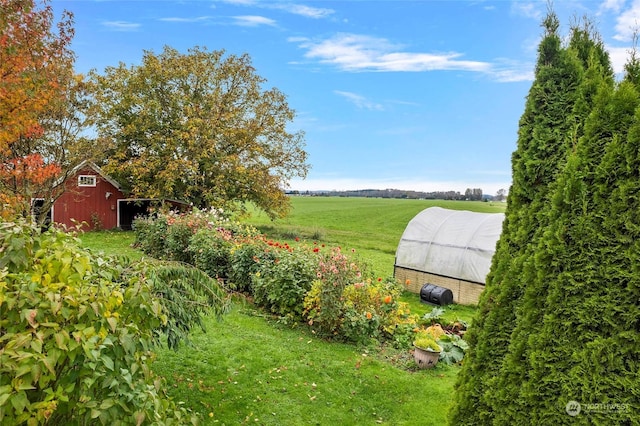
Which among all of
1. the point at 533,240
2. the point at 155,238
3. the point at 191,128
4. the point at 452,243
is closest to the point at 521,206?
the point at 533,240

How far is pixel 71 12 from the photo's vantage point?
12141mm

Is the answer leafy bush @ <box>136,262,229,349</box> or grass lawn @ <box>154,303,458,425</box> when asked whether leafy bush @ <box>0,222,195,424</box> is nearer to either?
leafy bush @ <box>136,262,229,349</box>

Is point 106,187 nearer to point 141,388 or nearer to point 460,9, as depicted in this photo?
point 460,9

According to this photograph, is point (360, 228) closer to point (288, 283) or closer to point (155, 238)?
point (155, 238)

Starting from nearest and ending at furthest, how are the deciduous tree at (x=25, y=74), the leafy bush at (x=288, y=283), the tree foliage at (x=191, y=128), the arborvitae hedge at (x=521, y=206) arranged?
the arborvitae hedge at (x=521, y=206)
the leafy bush at (x=288, y=283)
the deciduous tree at (x=25, y=74)
the tree foliage at (x=191, y=128)

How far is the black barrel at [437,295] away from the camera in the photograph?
9.67 metres

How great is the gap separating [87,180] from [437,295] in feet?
67.8

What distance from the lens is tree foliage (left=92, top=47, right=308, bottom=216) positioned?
2136cm

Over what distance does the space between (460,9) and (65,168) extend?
15940 millimetres

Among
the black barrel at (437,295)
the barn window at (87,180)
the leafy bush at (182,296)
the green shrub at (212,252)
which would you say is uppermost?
the barn window at (87,180)

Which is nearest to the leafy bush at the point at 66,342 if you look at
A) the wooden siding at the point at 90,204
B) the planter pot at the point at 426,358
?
the planter pot at the point at 426,358

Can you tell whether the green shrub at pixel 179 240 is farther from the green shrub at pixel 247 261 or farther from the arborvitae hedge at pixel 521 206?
the arborvitae hedge at pixel 521 206

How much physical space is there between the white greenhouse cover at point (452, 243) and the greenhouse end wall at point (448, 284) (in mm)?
120

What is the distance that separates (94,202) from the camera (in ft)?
72.2
